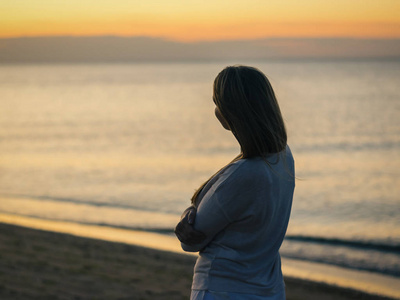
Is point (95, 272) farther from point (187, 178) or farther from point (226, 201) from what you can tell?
point (187, 178)

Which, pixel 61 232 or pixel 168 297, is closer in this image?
pixel 168 297

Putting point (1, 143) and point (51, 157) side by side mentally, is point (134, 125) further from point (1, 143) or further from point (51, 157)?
point (51, 157)

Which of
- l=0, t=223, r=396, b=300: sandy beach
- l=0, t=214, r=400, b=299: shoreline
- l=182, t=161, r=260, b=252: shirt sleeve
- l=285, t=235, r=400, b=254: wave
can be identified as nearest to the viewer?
l=182, t=161, r=260, b=252: shirt sleeve

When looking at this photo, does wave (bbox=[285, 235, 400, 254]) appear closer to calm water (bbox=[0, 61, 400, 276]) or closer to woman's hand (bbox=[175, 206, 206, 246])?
Answer: calm water (bbox=[0, 61, 400, 276])

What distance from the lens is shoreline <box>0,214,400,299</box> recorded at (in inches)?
295

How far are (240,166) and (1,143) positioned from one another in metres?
30.8

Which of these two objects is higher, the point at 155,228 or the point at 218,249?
the point at 218,249

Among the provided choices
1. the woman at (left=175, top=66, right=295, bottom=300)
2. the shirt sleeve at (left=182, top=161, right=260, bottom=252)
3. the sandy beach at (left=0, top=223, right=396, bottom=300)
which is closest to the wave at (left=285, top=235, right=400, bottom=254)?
the sandy beach at (left=0, top=223, right=396, bottom=300)

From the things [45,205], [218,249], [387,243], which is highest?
[218,249]

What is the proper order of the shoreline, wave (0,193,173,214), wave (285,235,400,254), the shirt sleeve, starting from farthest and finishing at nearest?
1. wave (0,193,173,214)
2. wave (285,235,400,254)
3. the shoreline
4. the shirt sleeve

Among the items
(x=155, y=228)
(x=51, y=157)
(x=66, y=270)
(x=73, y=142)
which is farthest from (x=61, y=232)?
(x=73, y=142)

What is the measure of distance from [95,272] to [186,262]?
1806 mm

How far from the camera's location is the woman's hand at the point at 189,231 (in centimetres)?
192

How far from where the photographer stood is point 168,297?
6.49 metres
